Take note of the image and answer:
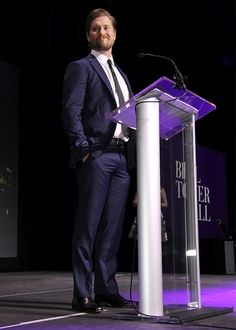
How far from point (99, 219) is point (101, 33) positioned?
78 centimetres

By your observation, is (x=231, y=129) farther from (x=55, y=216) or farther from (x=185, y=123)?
(x=185, y=123)

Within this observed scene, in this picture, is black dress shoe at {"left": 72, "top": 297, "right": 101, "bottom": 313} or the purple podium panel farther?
black dress shoe at {"left": 72, "top": 297, "right": 101, "bottom": 313}

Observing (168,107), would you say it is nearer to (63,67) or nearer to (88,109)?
(88,109)

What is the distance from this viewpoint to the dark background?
599 centimetres

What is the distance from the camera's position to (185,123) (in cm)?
201

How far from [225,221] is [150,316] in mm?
4871

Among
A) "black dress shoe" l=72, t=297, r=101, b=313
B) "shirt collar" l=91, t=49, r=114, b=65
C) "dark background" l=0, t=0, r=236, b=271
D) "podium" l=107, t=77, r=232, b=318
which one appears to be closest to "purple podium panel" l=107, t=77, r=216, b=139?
"podium" l=107, t=77, r=232, b=318

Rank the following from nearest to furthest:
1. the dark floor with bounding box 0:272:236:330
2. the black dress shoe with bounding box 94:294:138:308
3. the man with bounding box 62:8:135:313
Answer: the dark floor with bounding box 0:272:236:330, the man with bounding box 62:8:135:313, the black dress shoe with bounding box 94:294:138:308

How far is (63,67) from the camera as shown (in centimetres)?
689

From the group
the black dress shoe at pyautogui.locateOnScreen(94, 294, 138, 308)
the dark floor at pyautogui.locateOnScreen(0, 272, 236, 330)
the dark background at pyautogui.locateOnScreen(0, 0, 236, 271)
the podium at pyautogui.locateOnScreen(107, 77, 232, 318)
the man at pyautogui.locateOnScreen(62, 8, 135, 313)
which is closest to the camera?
the dark floor at pyautogui.locateOnScreen(0, 272, 236, 330)

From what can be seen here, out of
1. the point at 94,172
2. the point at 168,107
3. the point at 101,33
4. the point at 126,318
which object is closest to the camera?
the point at 126,318

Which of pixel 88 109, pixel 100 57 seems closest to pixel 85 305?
pixel 88 109

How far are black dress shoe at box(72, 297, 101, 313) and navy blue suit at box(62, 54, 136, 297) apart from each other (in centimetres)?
2

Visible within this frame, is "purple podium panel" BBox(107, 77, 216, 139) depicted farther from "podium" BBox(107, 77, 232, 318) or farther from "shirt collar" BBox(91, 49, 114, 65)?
"shirt collar" BBox(91, 49, 114, 65)
